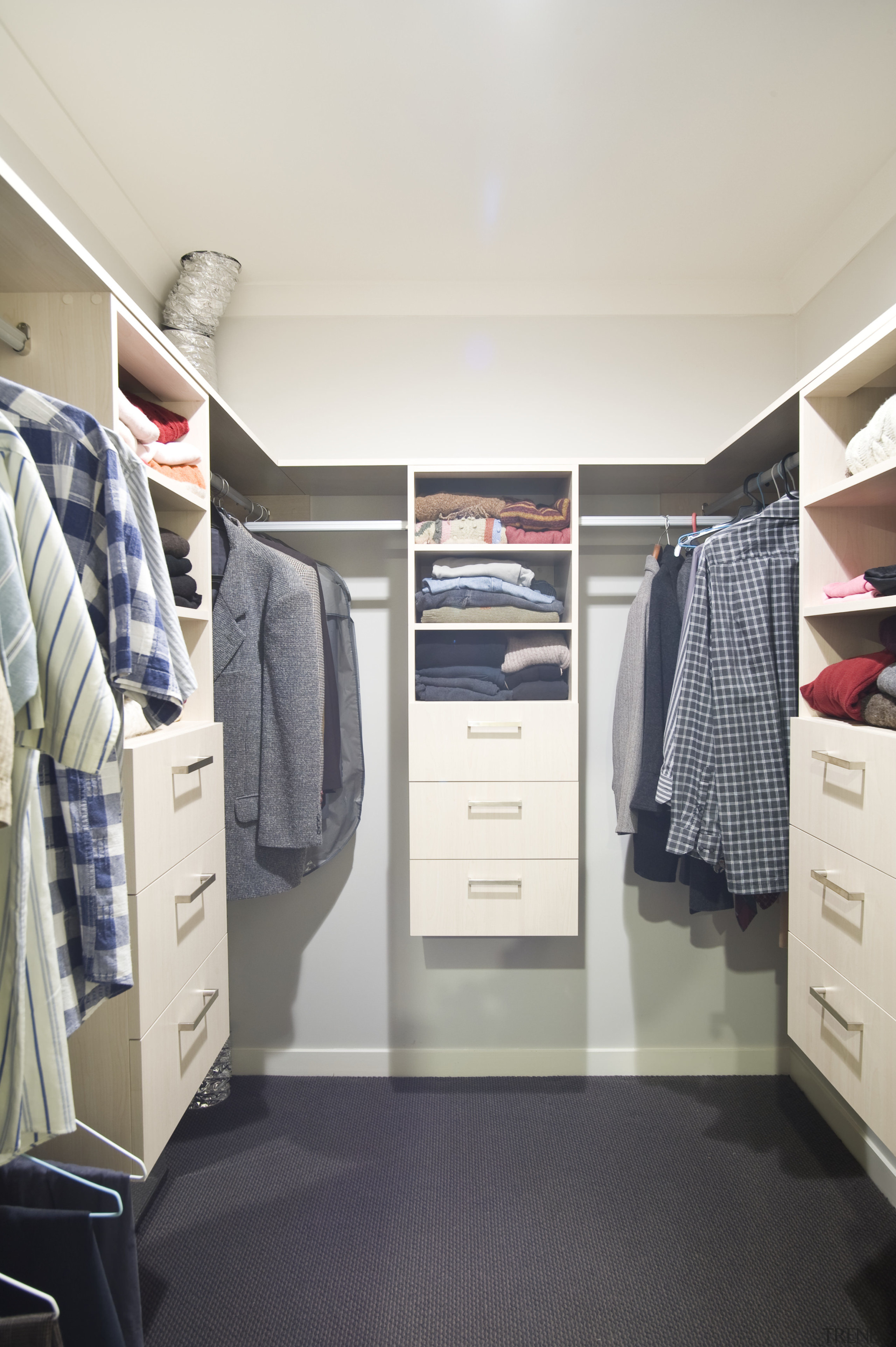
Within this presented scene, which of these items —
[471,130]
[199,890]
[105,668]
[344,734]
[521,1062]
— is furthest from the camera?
[521,1062]

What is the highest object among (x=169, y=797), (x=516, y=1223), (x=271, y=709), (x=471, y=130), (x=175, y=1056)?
(x=471, y=130)

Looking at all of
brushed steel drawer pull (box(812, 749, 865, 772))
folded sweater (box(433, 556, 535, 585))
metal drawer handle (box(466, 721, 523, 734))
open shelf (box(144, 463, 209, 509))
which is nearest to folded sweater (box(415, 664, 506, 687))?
metal drawer handle (box(466, 721, 523, 734))

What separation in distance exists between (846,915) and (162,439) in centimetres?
173

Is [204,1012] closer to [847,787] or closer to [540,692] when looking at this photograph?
[540,692]

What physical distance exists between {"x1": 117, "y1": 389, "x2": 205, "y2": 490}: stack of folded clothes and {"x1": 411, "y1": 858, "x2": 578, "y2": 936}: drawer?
1195 mm

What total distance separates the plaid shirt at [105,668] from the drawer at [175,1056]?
1.28 feet

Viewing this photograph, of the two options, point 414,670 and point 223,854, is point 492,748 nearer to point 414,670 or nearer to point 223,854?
point 414,670

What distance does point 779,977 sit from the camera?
2.34 metres

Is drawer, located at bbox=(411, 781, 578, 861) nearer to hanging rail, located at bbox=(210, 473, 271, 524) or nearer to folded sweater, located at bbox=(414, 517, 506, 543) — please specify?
folded sweater, located at bbox=(414, 517, 506, 543)

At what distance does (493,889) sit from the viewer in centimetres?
194

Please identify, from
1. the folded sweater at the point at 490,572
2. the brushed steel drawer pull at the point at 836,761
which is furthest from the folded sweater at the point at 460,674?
the brushed steel drawer pull at the point at 836,761

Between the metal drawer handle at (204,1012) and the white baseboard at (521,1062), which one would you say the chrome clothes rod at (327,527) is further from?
the white baseboard at (521,1062)

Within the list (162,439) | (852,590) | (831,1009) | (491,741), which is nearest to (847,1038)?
(831,1009)

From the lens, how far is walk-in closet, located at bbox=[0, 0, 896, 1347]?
37.7 inches
